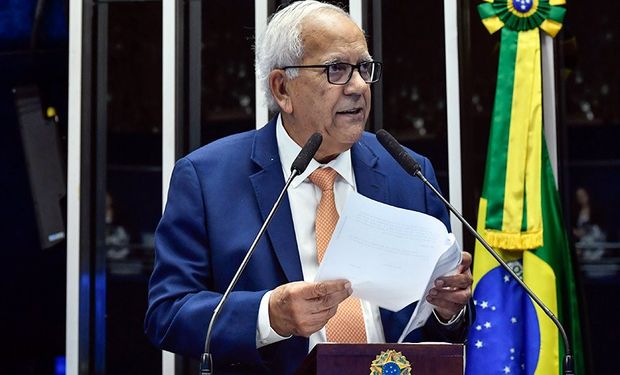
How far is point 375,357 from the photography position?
186 cm

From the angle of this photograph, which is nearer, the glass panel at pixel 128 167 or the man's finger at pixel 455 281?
the man's finger at pixel 455 281

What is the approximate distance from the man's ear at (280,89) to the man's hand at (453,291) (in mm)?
589

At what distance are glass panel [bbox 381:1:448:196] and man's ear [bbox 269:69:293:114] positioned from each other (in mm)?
1153

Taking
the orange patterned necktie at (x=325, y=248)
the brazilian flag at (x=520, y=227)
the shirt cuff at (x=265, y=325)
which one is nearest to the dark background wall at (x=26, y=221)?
the brazilian flag at (x=520, y=227)

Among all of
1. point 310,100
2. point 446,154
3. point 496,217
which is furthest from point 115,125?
point 310,100

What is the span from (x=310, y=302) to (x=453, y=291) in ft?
1.22

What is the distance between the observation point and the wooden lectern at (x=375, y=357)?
185 centimetres

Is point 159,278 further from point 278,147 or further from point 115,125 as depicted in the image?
point 115,125

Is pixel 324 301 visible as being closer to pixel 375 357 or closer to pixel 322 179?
pixel 375 357

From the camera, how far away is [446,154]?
367 cm

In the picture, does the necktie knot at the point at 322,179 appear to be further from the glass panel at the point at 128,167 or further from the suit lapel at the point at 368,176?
the glass panel at the point at 128,167

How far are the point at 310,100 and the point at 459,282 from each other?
57 cm

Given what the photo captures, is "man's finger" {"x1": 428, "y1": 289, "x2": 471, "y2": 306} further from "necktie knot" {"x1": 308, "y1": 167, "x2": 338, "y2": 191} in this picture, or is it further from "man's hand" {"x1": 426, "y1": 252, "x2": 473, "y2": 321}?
"necktie knot" {"x1": 308, "y1": 167, "x2": 338, "y2": 191}

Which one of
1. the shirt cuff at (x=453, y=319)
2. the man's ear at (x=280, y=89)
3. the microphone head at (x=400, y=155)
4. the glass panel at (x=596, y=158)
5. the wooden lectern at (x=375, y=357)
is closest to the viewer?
the wooden lectern at (x=375, y=357)
